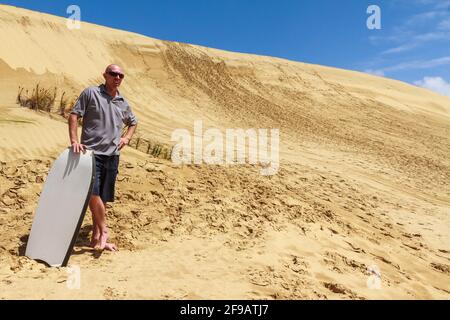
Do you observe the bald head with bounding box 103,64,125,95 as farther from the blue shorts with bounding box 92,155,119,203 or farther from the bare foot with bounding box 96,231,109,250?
the bare foot with bounding box 96,231,109,250

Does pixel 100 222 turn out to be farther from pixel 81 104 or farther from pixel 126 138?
pixel 81 104

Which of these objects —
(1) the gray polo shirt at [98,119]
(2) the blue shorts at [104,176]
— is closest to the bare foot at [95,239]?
(2) the blue shorts at [104,176]

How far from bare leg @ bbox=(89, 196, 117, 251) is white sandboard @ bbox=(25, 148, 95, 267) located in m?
0.16

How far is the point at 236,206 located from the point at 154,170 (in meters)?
1.27

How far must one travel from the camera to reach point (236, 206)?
518cm

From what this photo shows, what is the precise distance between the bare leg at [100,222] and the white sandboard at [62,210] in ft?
0.53

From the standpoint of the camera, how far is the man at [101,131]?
3.58m

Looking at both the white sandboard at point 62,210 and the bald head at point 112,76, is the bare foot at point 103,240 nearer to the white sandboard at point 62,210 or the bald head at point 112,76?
the white sandboard at point 62,210

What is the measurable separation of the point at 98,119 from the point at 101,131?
4.2 inches

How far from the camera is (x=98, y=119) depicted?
360 centimetres

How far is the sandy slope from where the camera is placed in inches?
134

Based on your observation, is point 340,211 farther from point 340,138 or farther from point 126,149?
point 340,138

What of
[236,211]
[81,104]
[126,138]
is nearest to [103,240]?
[126,138]
